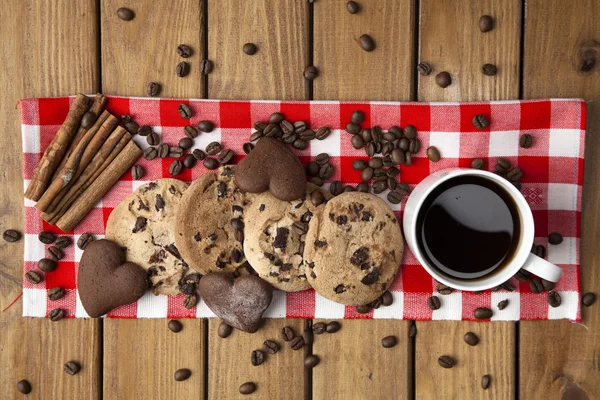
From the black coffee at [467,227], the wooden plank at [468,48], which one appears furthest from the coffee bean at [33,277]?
the wooden plank at [468,48]

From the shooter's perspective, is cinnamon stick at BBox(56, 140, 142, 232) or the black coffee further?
cinnamon stick at BBox(56, 140, 142, 232)

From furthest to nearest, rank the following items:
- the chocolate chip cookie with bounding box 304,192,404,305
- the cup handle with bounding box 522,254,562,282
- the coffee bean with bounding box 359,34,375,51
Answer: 1. the coffee bean with bounding box 359,34,375,51
2. the chocolate chip cookie with bounding box 304,192,404,305
3. the cup handle with bounding box 522,254,562,282

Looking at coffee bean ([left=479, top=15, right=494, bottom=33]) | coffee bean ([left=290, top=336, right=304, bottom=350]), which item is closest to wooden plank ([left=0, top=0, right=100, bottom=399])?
coffee bean ([left=290, top=336, right=304, bottom=350])

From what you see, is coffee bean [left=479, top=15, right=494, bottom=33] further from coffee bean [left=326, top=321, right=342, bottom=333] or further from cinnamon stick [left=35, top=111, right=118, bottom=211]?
cinnamon stick [left=35, top=111, right=118, bottom=211]

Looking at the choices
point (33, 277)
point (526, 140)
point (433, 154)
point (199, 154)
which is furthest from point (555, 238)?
point (33, 277)

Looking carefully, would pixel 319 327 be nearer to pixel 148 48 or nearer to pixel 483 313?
pixel 483 313

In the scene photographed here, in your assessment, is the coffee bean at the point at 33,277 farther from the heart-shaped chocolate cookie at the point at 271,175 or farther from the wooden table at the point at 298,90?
the heart-shaped chocolate cookie at the point at 271,175

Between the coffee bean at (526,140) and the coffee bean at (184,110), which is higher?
the coffee bean at (184,110)

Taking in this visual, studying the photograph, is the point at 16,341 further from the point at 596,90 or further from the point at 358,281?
the point at 596,90
